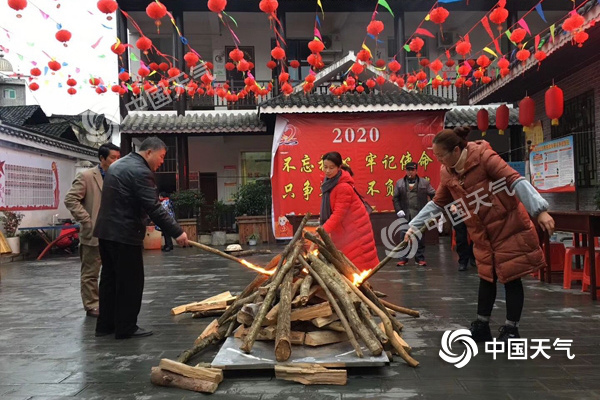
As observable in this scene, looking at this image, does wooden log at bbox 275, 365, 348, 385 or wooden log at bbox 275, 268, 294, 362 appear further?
wooden log at bbox 275, 268, 294, 362

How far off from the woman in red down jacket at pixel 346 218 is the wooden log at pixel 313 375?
2.07 meters

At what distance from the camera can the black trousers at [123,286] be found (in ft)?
14.4

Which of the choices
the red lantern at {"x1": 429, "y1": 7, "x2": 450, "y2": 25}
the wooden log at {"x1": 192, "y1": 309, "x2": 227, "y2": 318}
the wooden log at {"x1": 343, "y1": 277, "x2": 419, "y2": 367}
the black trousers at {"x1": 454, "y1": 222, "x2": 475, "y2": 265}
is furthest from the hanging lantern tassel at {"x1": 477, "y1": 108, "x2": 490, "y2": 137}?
the wooden log at {"x1": 343, "y1": 277, "x2": 419, "y2": 367}

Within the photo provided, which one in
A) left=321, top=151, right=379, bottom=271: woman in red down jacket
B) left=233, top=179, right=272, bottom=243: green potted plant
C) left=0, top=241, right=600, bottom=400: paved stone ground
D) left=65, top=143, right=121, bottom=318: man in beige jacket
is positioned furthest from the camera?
left=233, top=179, right=272, bottom=243: green potted plant

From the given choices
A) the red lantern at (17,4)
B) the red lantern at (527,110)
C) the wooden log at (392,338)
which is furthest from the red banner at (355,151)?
the wooden log at (392,338)

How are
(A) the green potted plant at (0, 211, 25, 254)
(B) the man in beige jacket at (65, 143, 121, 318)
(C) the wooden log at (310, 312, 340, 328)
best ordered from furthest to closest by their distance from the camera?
(A) the green potted plant at (0, 211, 25, 254), (B) the man in beige jacket at (65, 143, 121, 318), (C) the wooden log at (310, 312, 340, 328)

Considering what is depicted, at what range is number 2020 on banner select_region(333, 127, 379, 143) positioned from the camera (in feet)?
43.8

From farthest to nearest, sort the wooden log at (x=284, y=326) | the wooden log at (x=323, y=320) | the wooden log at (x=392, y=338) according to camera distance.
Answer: the wooden log at (x=323, y=320) → the wooden log at (x=392, y=338) → the wooden log at (x=284, y=326)

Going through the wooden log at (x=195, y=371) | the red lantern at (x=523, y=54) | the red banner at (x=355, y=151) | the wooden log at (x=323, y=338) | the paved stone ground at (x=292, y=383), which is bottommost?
the paved stone ground at (x=292, y=383)

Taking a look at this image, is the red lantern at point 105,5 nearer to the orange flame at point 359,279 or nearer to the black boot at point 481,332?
the orange flame at point 359,279

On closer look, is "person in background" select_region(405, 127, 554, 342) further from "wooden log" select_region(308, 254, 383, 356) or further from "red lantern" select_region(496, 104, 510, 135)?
"red lantern" select_region(496, 104, 510, 135)

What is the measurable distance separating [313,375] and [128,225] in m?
2.25

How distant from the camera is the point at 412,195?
881 cm

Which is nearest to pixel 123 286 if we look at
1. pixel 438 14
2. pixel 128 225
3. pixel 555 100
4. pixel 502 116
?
pixel 128 225
